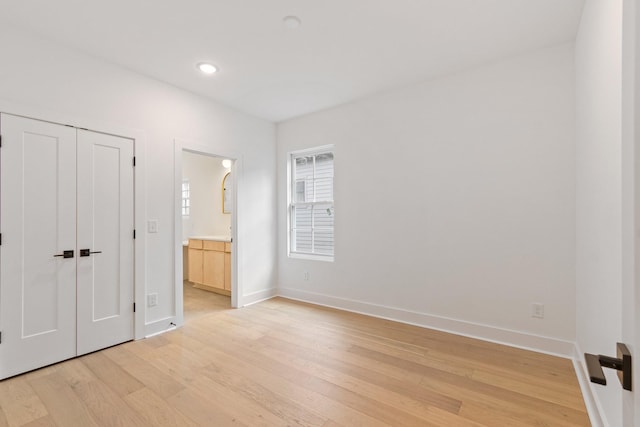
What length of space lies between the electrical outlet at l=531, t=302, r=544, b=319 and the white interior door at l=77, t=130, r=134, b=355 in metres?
3.95

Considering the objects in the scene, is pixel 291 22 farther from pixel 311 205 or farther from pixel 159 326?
pixel 159 326

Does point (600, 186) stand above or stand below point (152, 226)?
above

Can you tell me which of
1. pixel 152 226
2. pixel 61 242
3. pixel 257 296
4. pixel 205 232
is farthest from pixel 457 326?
pixel 205 232

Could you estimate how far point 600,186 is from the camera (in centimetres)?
173

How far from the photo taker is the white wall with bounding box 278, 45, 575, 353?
2.62 m

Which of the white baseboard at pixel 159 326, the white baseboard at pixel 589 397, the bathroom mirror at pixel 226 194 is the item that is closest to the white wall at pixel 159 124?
the white baseboard at pixel 159 326

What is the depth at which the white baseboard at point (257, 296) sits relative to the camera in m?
4.12

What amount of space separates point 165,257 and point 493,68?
403 centimetres

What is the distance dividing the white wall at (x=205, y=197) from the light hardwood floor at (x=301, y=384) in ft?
9.93

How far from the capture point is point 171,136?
10.9 feet

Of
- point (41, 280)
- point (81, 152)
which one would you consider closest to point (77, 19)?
point (81, 152)

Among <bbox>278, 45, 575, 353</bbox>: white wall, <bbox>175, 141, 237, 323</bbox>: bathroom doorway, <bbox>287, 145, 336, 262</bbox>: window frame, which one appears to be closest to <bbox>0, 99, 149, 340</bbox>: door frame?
<bbox>175, 141, 237, 323</bbox>: bathroom doorway

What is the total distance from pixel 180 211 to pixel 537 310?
3.81 metres

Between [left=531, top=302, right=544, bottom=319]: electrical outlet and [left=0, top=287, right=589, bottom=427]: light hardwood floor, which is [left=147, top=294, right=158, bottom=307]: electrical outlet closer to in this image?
[left=0, top=287, right=589, bottom=427]: light hardwood floor
